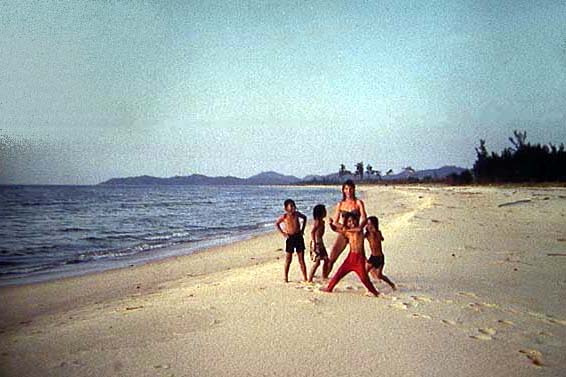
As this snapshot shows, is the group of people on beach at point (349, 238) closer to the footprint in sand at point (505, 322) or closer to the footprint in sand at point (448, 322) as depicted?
the footprint in sand at point (448, 322)

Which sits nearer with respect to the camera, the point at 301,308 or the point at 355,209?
the point at 301,308

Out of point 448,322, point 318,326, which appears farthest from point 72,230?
point 448,322

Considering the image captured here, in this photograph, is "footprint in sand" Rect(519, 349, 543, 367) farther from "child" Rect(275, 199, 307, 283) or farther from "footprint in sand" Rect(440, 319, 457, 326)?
"child" Rect(275, 199, 307, 283)

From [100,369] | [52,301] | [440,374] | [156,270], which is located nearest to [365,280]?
[440,374]

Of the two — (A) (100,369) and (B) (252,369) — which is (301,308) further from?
(A) (100,369)

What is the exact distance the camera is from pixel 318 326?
3268 millimetres

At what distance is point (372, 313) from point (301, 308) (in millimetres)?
679

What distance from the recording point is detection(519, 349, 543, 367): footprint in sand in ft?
8.63

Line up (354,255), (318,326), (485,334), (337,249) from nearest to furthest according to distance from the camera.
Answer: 1. (485,334)
2. (318,326)
3. (354,255)
4. (337,249)

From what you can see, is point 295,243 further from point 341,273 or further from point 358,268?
point 358,268

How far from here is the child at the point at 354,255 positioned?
4176 millimetres

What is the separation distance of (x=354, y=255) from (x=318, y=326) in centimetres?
118

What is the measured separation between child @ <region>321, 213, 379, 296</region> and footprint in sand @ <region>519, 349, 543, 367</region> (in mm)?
1572

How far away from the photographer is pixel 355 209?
4.48m
